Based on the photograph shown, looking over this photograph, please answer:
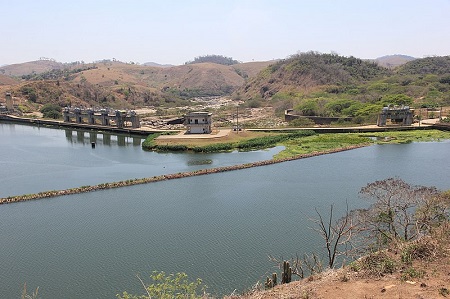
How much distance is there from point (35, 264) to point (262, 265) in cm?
1082

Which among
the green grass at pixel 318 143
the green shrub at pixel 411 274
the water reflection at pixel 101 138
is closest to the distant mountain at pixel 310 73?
the green grass at pixel 318 143

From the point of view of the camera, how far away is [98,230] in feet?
69.3

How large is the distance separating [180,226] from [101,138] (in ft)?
130

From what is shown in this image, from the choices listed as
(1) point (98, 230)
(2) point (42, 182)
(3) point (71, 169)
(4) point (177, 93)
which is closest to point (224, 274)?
(1) point (98, 230)

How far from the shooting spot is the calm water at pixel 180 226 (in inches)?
643

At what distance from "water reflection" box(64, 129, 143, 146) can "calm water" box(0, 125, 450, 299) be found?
16.1 metres

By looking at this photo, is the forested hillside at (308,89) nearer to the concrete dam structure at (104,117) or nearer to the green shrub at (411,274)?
the concrete dam structure at (104,117)

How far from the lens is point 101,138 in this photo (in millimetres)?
56906

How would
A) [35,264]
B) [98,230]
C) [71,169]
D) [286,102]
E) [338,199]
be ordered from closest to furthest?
[35,264] < [98,230] < [338,199] < [71,169] < [286,102]

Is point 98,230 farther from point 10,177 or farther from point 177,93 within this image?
point 177,93

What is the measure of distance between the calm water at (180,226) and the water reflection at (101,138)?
16.1 metres

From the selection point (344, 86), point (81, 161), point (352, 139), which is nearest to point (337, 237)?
point (81, 161)

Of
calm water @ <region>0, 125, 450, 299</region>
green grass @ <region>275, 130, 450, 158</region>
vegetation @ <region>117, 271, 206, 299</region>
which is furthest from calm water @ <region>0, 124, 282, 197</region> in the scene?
vegetation @ <region>117, 271, 206, 299</region>

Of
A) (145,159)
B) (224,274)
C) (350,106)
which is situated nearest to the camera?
(224,274)
